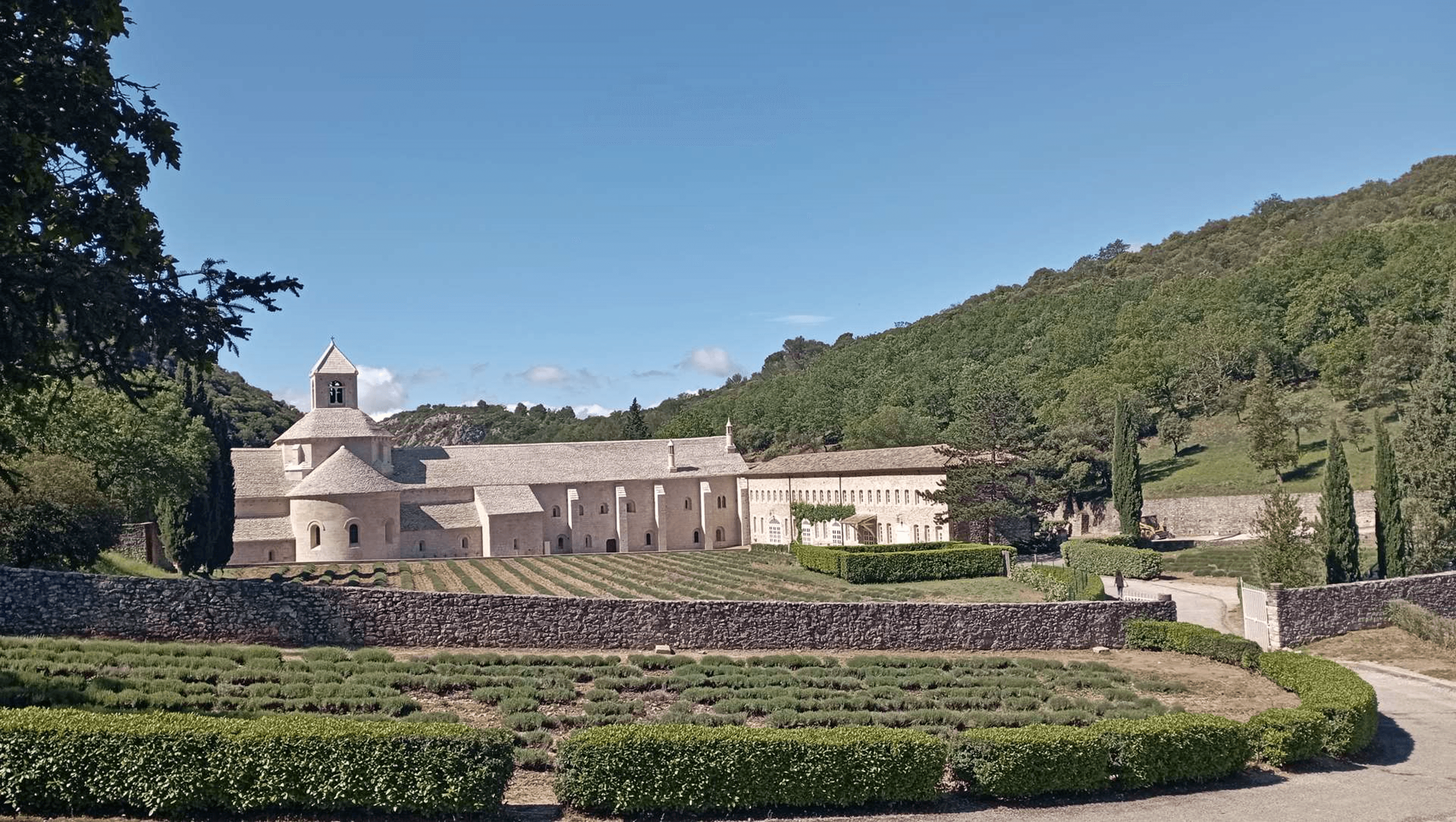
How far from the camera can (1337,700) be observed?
20109mm

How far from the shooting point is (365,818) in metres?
14.3

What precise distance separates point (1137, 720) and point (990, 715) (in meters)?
3.01

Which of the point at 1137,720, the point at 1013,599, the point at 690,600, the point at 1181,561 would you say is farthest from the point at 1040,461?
the point at 1137,720

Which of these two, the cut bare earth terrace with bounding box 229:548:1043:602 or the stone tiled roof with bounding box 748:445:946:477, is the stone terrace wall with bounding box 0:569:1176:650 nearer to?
the cut bare earth terrace with bounding box 229:548:1043:602

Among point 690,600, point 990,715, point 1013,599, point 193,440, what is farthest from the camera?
point 193,440

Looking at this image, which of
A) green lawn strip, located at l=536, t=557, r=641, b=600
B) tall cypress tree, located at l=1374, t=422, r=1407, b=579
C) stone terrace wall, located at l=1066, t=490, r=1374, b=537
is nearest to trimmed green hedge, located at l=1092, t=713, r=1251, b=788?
green lawn strip, located at l=536, t=557, r=641, b=600

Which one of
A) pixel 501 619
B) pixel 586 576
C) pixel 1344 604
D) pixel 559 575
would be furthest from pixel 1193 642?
pixel 559 575

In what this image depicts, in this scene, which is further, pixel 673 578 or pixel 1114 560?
pixel 673 578

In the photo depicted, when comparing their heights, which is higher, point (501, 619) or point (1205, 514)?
point (501, 619)

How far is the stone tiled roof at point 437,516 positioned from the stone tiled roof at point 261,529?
6.11m

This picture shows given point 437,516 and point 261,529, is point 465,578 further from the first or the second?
point 261,529

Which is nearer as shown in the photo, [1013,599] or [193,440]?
[1013,599]

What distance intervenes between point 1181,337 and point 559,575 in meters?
62.5

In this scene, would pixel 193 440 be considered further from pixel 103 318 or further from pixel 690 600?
pixel 103 318
